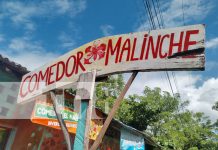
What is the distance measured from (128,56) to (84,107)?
96cm

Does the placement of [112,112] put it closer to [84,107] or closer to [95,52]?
[84,107]

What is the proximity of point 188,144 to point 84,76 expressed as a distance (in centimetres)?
2076

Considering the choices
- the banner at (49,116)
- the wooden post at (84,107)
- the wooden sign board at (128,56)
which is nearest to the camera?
the wooden sign board at (128,56)

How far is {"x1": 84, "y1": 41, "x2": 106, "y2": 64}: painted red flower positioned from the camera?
420 cm

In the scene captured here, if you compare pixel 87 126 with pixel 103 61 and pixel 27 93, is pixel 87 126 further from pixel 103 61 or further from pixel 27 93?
pixel 27 93

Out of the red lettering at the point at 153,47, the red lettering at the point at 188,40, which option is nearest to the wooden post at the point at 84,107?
the red lettering at the point at 153,47

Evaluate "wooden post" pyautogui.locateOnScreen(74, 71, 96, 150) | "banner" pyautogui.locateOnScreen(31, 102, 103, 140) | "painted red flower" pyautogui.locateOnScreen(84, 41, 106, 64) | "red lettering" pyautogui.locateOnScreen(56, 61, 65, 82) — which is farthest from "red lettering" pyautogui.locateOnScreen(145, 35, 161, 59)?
"banner" pyautogui.locateOnScreen(31, 102, 103, 140)

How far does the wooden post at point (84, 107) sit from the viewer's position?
12.0ft

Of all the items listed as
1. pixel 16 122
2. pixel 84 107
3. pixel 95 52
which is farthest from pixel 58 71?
pixel 16 122

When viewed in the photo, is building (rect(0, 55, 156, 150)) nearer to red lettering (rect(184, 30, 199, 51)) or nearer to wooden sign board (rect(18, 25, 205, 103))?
wooden sign board (rect(18, 25, 205, 103))

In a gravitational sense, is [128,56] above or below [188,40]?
below

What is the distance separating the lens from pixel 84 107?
3.86 m

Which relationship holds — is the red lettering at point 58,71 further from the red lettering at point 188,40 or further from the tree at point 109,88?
the tree at point 109,88

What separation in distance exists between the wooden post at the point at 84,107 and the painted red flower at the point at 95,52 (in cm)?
27
